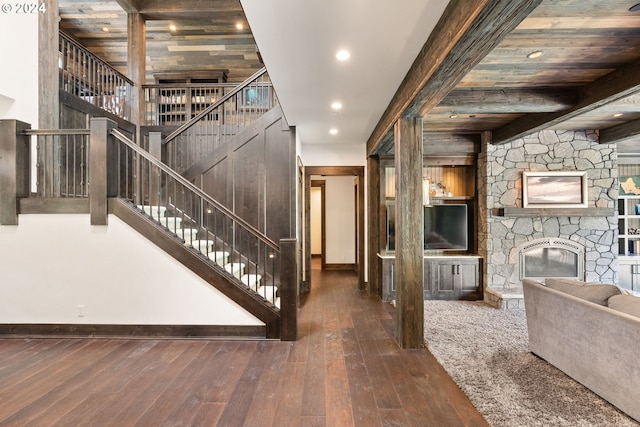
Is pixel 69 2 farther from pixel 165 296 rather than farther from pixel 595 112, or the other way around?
pixel 595 112

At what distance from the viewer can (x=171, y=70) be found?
26.9 feet

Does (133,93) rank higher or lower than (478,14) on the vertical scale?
higher

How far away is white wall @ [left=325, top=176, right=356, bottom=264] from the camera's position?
845 centimetres

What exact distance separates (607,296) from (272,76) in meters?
3.40

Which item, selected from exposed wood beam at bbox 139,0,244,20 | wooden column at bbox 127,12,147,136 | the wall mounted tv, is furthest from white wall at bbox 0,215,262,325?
exposed wood beam at bbox 139,0,244,20

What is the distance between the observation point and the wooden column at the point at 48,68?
452 centimetres

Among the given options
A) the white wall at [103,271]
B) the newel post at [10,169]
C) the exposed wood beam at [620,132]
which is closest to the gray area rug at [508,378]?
the white wall at [103,271]

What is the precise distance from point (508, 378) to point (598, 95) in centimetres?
298

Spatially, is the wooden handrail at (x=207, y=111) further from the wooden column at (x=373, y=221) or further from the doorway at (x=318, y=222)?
the doorway at (x=318, y=222)

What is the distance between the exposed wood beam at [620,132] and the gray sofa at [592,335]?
3.17 m

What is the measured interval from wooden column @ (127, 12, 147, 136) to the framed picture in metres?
6.78

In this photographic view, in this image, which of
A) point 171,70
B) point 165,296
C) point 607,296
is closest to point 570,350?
point 607,296

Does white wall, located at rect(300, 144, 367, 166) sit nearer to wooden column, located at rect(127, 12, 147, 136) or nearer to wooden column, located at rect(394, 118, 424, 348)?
wooden column, located at rect(394, 118, 424, 348)

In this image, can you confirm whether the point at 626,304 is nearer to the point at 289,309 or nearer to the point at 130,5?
the point at 289,309
